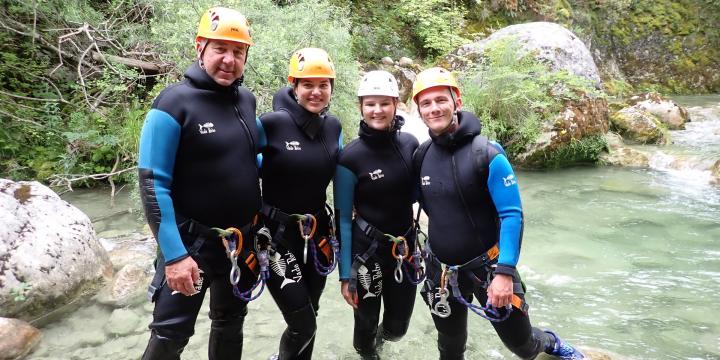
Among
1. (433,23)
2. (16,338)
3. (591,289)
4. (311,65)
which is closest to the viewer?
(311,65)

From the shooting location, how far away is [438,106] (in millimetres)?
2541

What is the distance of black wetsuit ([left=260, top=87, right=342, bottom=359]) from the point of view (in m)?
2.72

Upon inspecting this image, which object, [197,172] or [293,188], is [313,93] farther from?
[197,172]

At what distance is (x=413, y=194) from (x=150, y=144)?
1.67m

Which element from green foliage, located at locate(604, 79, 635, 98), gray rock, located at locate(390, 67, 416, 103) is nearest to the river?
gray rock, located at locate(390, 67, 416, 103)

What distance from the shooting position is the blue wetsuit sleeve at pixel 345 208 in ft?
9.48

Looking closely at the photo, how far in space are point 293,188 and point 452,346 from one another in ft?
4.77

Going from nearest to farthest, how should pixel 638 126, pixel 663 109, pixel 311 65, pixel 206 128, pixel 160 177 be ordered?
1. pixel 160 177
2. pixel 206 128
3. pixel 311 65
4. pixel 638 126
5. pixel 663 109

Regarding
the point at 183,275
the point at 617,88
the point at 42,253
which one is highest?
the point at 617,88

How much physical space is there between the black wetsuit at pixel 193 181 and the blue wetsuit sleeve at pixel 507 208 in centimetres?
138

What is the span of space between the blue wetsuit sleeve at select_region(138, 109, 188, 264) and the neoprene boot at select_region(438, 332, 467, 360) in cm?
171

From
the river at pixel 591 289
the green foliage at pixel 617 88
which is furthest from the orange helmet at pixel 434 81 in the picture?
the green foliage at pixel 617 88

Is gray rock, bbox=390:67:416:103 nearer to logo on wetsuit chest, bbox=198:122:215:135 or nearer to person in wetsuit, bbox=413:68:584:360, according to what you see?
person in wetsuit, bbox=413:68:584:360

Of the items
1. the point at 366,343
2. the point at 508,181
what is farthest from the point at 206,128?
the point at 366,343
